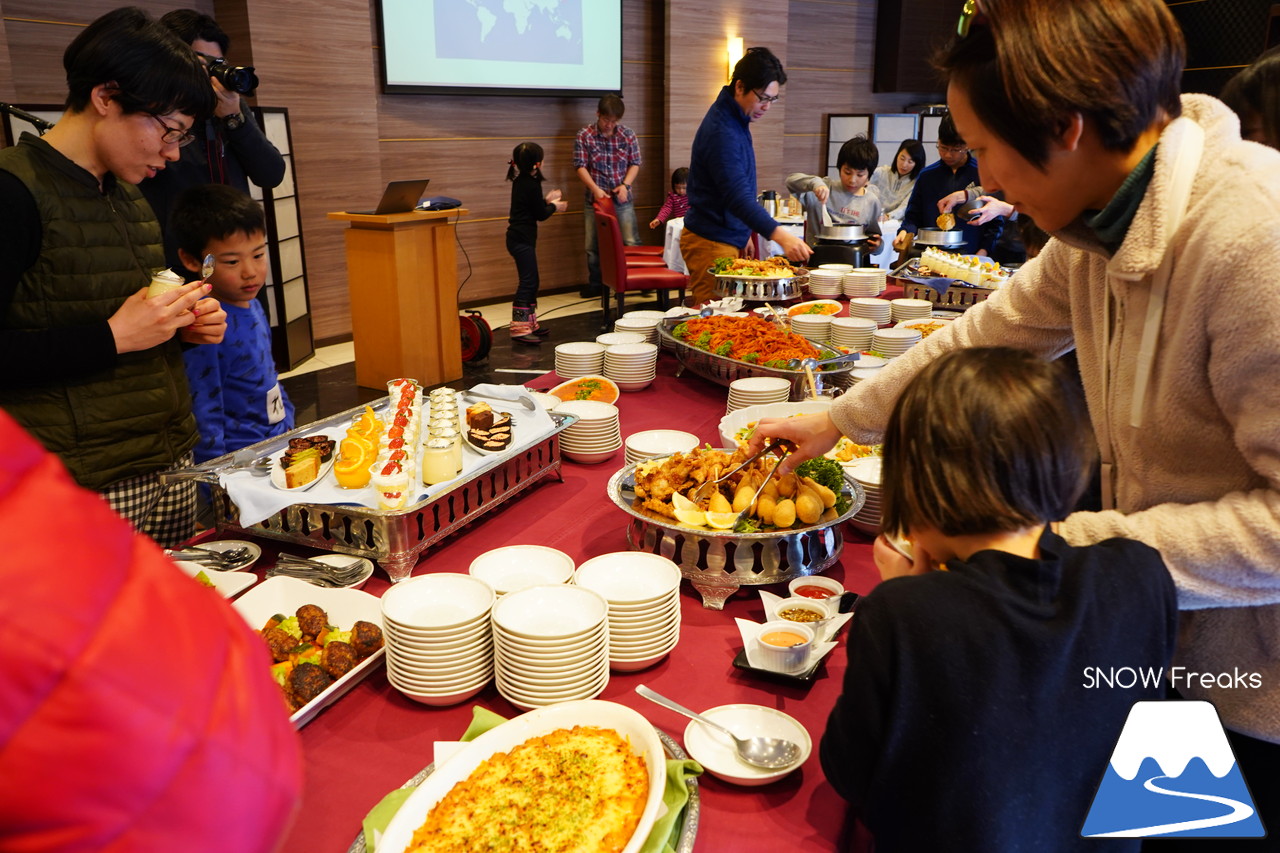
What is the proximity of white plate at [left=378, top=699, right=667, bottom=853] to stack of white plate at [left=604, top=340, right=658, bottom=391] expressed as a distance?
1.92m

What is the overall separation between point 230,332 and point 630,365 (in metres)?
1.31

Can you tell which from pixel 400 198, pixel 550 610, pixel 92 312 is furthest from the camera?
pixel 400 198

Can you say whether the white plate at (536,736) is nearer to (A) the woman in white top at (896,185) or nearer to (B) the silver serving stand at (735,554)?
(B) the silver serving stand at (735,554)

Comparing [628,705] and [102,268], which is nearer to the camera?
[628,705]

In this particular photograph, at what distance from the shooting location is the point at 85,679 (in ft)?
1.31

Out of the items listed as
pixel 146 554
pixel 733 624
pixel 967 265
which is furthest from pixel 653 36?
pixel 146 554

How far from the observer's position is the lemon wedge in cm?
169

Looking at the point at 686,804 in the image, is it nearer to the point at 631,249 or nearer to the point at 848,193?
the point at 848,193

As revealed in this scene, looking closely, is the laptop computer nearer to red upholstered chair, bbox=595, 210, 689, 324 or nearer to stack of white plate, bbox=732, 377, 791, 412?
red upholstered chair, bbox=595, 210, 689, 324

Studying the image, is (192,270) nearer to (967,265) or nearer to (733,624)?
(733,624)

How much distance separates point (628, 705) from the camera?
4.63 ft

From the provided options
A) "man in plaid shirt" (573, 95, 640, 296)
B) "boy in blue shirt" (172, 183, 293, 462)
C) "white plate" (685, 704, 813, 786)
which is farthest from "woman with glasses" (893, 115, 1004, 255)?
"white plate" (685, 704, 813, 786)

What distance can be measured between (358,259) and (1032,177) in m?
5.37

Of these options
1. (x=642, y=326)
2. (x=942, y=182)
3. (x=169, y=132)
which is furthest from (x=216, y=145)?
(x=942, y=182)
